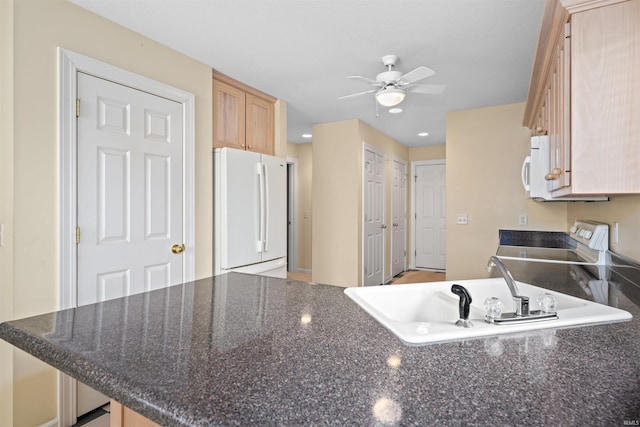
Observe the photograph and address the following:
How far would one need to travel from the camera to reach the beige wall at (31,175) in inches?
66.3

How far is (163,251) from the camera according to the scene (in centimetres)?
240

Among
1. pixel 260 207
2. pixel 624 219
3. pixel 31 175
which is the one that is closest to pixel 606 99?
pixel 624 219

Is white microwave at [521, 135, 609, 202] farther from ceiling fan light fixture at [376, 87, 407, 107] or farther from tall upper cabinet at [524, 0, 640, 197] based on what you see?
ceiling fan light fixture at [376, 87, 407, 107]

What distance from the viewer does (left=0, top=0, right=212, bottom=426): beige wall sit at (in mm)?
1685

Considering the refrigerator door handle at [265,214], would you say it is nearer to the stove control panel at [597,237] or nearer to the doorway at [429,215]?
the stove control panel at [597,237]

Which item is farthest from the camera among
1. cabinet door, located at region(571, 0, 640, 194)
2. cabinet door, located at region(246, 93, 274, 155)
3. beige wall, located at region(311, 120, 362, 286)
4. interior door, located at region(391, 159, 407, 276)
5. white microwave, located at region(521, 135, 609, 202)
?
interior door, located at region(391, 159, 407, 276)

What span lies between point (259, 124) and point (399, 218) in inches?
135

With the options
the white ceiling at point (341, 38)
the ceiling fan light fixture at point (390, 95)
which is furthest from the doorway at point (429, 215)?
the ceiling fan light fixture at point (390, 95)

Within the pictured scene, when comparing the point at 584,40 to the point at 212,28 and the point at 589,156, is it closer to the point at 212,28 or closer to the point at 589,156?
the point at 589,156

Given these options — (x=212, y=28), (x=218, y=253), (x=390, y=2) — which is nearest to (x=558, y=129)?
(x=390, y=2)

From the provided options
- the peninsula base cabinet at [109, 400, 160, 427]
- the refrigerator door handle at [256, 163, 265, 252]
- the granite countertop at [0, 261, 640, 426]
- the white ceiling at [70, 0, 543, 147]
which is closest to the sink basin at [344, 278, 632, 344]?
the granite countertop at [0, 261, 640, 426]

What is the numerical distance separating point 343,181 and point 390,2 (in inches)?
102

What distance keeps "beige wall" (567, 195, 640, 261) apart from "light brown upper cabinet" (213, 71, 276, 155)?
2717mm

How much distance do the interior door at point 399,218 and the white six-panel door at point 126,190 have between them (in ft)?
12.8
